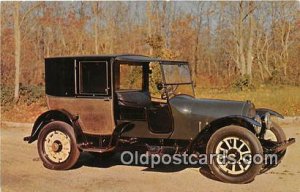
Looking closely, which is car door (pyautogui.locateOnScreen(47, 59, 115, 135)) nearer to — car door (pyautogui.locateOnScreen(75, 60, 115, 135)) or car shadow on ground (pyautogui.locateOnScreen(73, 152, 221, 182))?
car door (pyautogui.locateOnScreen(75, 60, 115, 135))

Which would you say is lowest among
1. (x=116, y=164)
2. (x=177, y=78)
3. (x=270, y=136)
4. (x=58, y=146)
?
(x=116, y=164)

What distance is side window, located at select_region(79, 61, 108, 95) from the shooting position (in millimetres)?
6605

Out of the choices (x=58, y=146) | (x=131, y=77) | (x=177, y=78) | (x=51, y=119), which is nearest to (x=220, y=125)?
(x=177, y=78)

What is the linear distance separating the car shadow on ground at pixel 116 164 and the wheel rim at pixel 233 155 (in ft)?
0.99

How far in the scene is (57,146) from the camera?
6.83 metres

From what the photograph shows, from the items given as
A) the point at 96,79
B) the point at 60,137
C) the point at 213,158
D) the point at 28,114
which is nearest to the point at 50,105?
the point at 60,137

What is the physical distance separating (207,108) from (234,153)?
0.80 m

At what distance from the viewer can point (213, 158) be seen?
19.5ft

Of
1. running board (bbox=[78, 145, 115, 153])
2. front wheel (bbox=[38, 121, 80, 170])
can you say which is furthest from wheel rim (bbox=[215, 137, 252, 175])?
front wheel (bbox=[38, 121, 80, 170])

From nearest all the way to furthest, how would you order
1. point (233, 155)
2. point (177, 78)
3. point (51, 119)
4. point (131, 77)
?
point (233, 155)
point (177, 78)
point (51, 119)
point (131, 77)

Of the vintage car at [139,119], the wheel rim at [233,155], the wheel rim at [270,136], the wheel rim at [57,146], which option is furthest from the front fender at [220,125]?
the wheel rim at [57,146]

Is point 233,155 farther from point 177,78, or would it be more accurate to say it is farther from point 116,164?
point 116,164

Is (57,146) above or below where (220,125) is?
below

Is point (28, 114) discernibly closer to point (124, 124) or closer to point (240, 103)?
point (124, 124)
